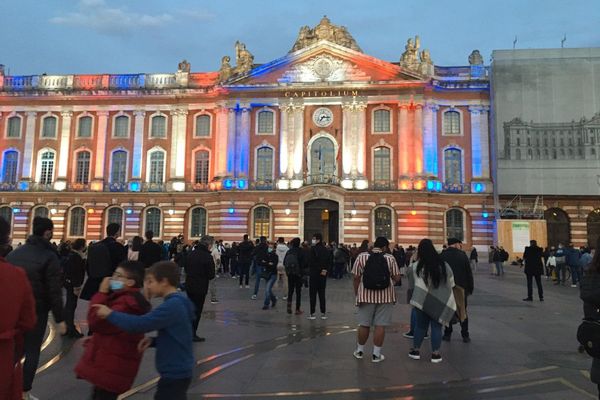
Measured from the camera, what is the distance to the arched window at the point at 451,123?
116 feet

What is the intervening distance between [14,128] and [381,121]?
27.9 m

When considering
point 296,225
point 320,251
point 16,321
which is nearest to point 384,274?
point 320,251

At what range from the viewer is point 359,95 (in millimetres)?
34500

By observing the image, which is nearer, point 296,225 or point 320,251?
point 320,251

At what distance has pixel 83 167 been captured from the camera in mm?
37625

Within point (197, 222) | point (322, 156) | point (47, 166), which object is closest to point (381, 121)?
point (322, 156)

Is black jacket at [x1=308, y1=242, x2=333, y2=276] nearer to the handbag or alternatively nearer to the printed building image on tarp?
the handbag

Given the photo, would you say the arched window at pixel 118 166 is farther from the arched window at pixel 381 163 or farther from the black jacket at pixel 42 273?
the black jacket at pixel 42 273

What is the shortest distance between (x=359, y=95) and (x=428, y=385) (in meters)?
29.9

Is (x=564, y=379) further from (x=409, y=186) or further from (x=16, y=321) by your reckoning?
(x=409, y=186)

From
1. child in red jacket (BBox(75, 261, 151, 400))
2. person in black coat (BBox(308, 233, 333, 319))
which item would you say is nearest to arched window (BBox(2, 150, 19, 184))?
person in black coat (BBox(308, 233, 333, 319))

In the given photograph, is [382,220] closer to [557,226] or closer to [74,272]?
[557,226]

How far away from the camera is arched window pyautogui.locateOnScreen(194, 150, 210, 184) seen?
1443 inches

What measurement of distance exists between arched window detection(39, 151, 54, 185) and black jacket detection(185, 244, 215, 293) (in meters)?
33.2
